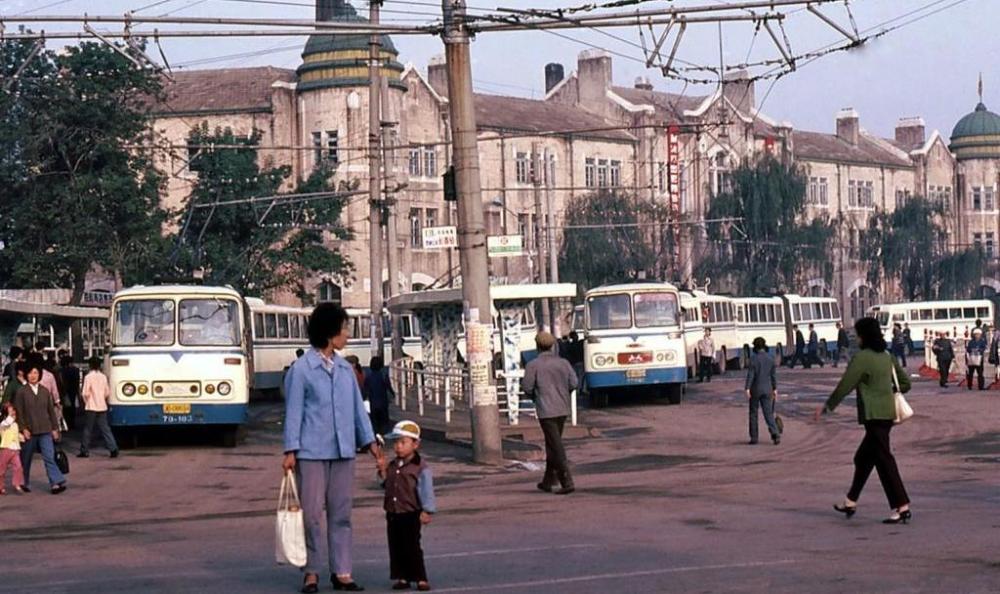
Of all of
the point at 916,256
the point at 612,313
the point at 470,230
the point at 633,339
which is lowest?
the point at 633,339

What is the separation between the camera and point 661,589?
11602 millimetres

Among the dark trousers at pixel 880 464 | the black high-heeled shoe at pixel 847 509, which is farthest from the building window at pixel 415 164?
the dark trousers at pixel 880 464

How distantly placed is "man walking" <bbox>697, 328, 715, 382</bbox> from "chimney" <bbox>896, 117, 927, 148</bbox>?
206 ft

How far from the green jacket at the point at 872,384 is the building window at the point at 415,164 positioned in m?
62.1

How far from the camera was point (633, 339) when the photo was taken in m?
40.7

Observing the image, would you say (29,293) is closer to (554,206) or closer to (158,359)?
(158,359)

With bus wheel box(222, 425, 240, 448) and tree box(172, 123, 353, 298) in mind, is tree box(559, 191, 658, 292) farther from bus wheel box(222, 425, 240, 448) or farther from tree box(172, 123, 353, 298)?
bus wheel box(222, 425, 240, 448)

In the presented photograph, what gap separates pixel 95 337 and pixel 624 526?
33.5 metres

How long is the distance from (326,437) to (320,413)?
16 centimetres

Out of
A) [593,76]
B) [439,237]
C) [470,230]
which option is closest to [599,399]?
[439,237]

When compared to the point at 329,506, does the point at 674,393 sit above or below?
below

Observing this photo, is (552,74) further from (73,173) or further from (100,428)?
(100,428)

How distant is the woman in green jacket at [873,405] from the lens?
1538cm

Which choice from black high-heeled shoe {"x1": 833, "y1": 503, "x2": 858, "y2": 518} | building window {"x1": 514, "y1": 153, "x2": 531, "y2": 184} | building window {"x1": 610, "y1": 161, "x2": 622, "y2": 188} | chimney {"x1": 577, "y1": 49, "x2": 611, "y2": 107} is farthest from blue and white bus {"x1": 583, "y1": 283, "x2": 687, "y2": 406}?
chimney {"x1": 577, "y1": 49, "x2": 611, "y2": 107}
